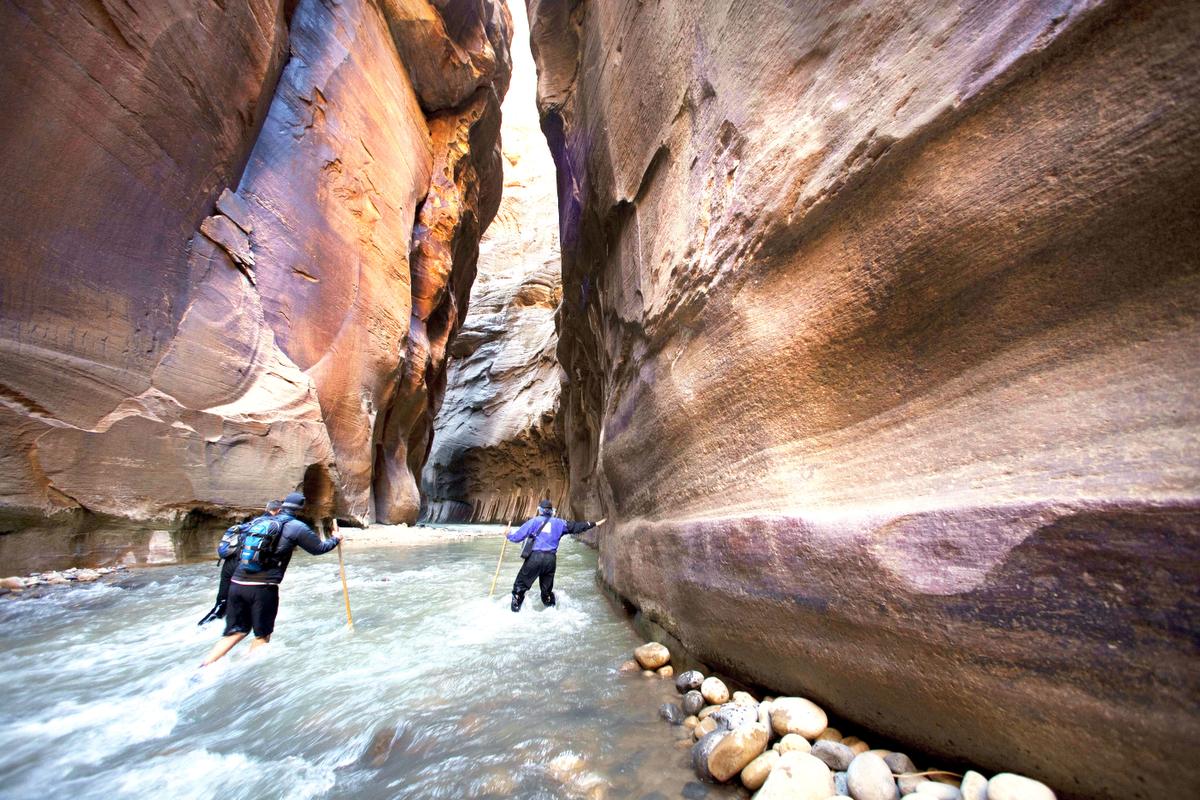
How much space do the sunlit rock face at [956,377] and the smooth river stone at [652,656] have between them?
0.68 ft

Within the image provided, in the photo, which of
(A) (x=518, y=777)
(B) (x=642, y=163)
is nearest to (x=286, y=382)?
(B) (x=642, y=163)

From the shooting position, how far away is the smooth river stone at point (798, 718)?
88.7 inches

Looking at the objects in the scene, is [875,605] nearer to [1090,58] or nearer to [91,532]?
[1090,58]

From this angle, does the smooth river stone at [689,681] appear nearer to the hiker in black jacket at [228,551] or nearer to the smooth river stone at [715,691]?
the smooth river stone at [715,691]

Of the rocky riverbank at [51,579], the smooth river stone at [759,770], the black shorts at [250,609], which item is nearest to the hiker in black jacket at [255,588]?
the black shorts at [250,609]

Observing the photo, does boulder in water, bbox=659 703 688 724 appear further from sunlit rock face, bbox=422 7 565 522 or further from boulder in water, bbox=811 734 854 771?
sunlit rock face, bbox=422 7 565 522

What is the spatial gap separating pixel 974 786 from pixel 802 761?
1.87ft

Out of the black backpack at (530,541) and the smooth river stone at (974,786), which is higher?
the black backpack at (530,541)

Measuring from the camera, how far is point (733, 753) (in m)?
2.10

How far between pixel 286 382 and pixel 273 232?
327cm

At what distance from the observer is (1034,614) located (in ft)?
5.36

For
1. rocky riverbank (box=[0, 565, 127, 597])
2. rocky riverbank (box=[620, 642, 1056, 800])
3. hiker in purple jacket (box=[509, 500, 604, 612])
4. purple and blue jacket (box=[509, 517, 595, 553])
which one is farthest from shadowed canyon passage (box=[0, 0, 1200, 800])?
hiker in purple jacket (box=[509, 500, 604, 612])

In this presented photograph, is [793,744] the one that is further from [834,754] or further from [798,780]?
[798,780]

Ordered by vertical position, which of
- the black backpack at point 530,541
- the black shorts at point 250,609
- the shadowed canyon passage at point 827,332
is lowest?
the black shorts at point 250,609
